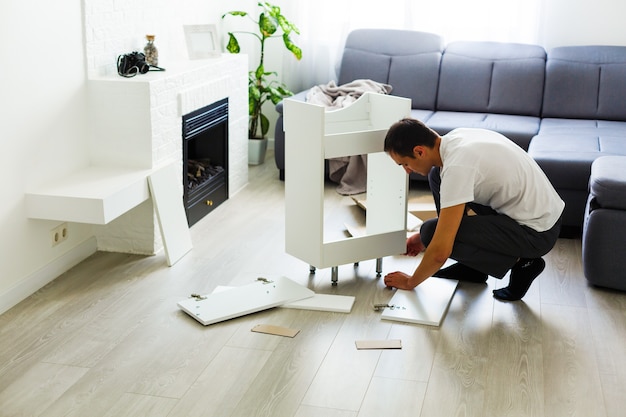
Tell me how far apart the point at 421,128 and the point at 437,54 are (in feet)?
8.03

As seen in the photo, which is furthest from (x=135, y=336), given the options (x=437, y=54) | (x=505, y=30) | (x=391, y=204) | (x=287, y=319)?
(x=505, y=30)

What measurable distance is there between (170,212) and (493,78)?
2.51 meters

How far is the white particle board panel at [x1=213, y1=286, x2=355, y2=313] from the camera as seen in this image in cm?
337

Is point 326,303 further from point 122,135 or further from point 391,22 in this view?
point 391,22

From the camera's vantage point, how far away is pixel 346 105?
514 centimetres

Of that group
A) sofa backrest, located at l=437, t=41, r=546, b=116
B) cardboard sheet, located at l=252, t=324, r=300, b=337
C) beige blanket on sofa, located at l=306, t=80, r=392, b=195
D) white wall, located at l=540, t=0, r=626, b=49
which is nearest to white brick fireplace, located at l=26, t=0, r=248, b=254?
cardboard sheet, located at l=252, t=324, r=300, b=337

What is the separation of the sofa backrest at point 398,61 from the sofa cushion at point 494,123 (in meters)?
0.24

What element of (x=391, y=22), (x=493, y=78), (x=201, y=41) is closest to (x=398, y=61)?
(x=391, y=22)

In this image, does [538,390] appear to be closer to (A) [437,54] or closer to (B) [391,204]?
(B) [391,204]

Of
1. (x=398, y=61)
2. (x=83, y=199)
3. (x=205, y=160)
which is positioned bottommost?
(x=205, y=160)

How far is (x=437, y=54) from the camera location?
5.54m

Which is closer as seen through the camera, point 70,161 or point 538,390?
point 538,390

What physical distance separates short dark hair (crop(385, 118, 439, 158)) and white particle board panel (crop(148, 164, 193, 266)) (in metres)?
1.26

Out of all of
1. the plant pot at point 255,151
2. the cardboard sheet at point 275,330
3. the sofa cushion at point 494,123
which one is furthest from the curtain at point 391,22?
the cardboard sheet at point 275,330
